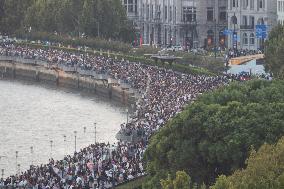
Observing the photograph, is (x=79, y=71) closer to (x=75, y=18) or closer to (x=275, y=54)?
(x=75, y=18)

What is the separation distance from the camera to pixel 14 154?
10775cm

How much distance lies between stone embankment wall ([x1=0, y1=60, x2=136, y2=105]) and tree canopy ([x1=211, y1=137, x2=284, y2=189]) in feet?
278

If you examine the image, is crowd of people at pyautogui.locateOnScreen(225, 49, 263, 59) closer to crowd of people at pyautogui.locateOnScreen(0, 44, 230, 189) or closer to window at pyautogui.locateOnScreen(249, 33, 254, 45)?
window at pyautogui.locateOnScreen(249, 33, 254, 45)

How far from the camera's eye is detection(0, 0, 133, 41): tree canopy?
17638cm

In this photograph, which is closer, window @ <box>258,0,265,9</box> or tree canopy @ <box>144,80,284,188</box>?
tree canopy @ <box>144,80,284,188</box>

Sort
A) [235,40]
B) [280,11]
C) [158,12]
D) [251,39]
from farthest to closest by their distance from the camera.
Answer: [158,12] → [251,39] → [235,40] → [280,11]

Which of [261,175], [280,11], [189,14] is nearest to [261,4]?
[280,11]

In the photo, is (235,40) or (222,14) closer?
(235,40)

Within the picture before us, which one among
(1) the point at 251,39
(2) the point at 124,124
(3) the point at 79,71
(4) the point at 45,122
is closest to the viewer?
(2) the point at 124,124

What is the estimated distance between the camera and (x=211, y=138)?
70062mm

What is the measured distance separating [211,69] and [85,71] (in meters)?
22.8

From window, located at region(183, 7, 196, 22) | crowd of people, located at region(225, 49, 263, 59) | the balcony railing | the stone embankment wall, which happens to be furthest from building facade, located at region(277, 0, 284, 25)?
the stone embankment wall

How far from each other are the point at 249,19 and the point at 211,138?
356 feet

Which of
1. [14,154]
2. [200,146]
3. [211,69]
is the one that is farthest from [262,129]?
[211,69]
